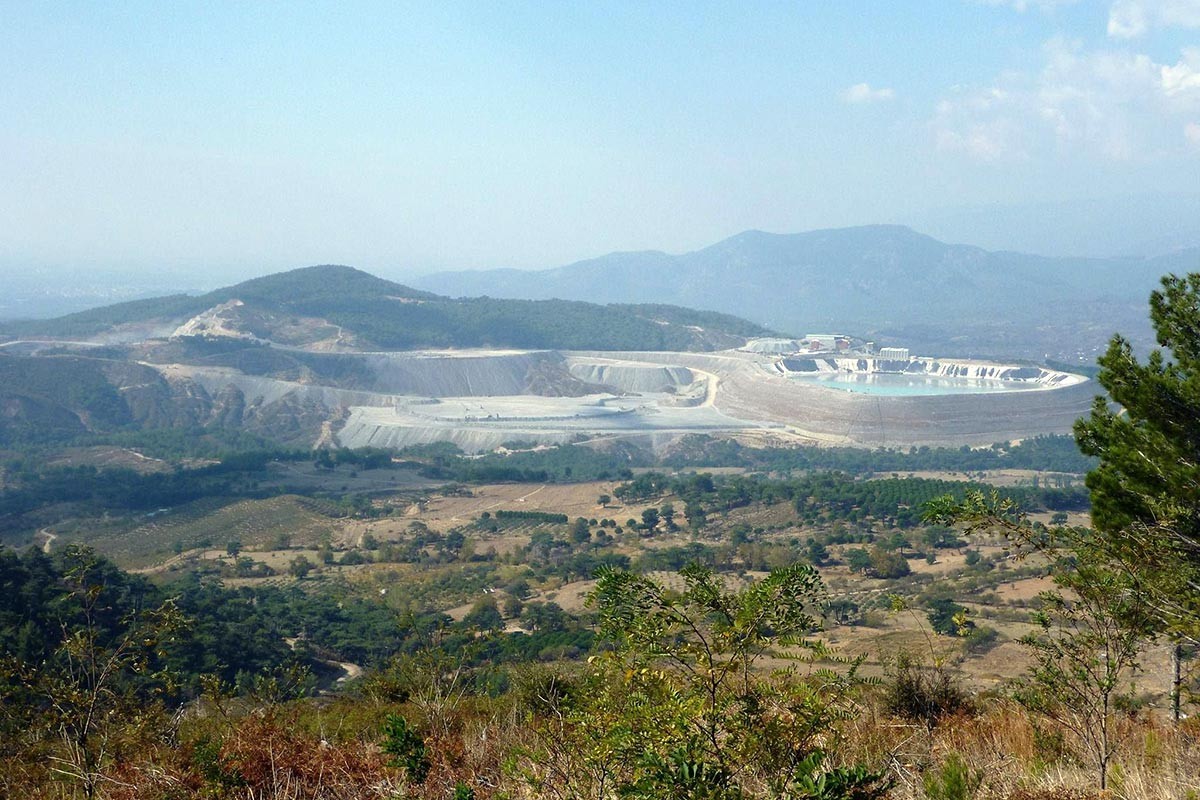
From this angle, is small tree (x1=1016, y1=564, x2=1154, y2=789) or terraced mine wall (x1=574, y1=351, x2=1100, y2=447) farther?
terraced mine wall (x1=574, y1=351, x2=1100, y2=447)

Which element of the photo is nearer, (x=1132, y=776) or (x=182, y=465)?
(x=1132, y=776)

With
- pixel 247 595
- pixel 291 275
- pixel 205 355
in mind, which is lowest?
pixel 247 595

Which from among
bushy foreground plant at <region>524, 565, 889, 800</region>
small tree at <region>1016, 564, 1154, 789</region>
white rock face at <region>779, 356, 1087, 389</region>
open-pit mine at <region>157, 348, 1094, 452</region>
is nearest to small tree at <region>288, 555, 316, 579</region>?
open-pit mine at <region>157, 348, 1094, 452</region>

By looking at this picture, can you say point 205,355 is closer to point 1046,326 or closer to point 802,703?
point 802,703

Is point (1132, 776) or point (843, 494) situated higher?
point (1132, 776)

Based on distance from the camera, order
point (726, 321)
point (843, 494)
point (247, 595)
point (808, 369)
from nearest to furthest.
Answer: point (247, 595) → point (843, 494) → point (808, 369) → point (726, 321)

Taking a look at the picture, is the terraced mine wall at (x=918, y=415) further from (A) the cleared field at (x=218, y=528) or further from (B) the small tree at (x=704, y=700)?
(B) the small tree at (x=704, y=700)

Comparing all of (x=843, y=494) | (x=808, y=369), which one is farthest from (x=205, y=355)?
(x=843, y=494)

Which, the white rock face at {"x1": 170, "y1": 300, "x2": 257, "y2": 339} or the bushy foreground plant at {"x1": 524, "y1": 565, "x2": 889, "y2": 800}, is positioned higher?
the white rock face at {"x1": 170, "y1": 300, "x2": 257, "y2": 339}

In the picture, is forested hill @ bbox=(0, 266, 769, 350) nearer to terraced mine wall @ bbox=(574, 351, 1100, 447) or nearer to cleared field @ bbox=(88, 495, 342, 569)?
terraced mine wall @ bbox=(574, 351, 1100, 447)
